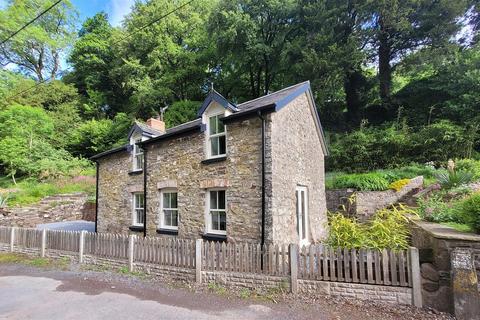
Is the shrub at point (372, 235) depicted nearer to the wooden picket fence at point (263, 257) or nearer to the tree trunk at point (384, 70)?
the wooden picket fence at point (263, 257)

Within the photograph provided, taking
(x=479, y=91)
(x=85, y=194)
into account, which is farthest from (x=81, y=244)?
(x=479, y=91)

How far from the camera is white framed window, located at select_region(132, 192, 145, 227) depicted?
12266 millimetres

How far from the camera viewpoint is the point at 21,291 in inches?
276

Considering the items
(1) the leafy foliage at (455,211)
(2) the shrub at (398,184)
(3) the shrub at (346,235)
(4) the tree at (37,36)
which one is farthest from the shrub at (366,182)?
(4) the tree at (37,36)

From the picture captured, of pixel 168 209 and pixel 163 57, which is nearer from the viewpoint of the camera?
pixel 168 209

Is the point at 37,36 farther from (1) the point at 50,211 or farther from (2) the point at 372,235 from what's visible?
(2) the point at 372,235

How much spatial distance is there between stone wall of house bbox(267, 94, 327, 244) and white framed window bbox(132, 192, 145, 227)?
701 cm

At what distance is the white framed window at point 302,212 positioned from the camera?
31.6 feet

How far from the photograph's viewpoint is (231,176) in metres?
8.81

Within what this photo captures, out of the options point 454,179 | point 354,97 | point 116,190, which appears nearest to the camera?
point 454,179

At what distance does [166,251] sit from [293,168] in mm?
5119

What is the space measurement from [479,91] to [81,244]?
80.3ft

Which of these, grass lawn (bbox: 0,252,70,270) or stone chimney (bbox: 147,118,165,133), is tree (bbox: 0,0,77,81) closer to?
stone chimney (bbox: 147,118,165,133)

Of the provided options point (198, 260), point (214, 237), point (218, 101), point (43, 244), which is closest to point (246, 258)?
point (198, 260)
